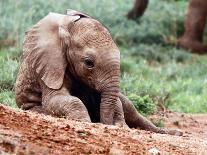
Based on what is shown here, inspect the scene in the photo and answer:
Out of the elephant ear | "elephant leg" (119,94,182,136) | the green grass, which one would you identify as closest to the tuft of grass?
the green grass

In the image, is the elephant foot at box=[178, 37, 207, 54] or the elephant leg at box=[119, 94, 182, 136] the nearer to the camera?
the elephant leg at box=[119, 94, 182, 136]

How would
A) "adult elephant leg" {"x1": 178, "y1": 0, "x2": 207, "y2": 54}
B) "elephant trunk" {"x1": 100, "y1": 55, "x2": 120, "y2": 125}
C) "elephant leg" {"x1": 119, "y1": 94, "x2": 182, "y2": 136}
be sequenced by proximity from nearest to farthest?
"elephant trunk" {"x1": 100, "y1": 55, "x2": 120, "y2": 125} < "elephant leg" {"x1": 119, "y1": 94, "x2": 182, "y2": 136} < "adult elephant leg" {"x1": 178, "y1": 0, "x2": 207, "y2": 54}

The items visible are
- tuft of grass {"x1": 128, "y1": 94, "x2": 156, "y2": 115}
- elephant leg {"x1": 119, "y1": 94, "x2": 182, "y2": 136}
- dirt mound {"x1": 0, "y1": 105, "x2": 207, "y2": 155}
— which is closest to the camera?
dirt mound {"x1": 0, "y1": 105, "x2": 207, "y2": 155}

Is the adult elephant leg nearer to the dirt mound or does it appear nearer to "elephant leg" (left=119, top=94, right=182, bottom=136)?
"elephant leg" (left=119, top=94, right=182, bottom=136)

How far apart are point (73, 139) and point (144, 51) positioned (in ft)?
40.9

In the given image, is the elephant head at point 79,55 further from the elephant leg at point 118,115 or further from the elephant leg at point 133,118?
the elephant leg at point 133,118

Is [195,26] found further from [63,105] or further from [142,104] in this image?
[63,105]

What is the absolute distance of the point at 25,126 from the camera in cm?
557

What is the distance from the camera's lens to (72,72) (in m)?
8.30

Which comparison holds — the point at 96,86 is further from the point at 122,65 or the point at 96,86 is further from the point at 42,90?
the point at 122,65

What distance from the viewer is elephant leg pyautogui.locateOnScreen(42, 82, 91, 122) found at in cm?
771

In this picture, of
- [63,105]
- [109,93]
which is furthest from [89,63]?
[63,105]

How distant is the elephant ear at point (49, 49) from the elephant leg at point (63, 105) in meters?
0.08

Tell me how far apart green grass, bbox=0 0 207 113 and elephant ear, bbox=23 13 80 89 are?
1.14 meters
